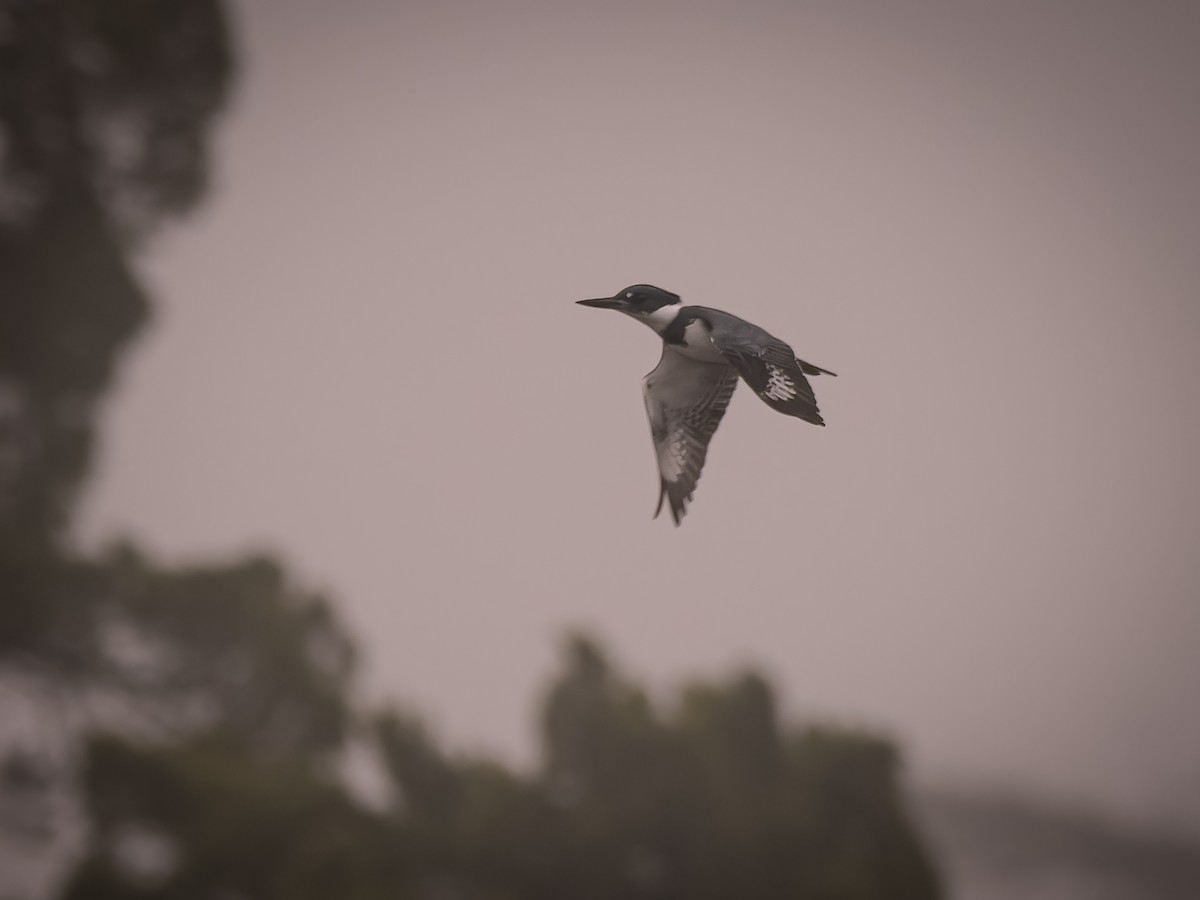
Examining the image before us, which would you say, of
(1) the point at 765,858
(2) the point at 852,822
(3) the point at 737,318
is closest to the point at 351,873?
(1) the point at 765,858

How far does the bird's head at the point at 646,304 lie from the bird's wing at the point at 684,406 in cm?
21

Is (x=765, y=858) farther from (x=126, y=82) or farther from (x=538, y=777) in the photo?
(x=126, y=82)

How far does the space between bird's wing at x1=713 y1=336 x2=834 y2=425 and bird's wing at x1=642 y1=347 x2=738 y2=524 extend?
725 mm

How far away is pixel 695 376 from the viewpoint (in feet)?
11.4

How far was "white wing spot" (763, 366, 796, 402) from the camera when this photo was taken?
7.63ft

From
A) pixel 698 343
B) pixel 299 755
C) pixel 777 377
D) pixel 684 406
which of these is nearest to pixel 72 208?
pixel 299 755

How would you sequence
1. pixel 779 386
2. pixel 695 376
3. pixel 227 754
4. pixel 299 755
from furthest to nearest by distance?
pixel 299 755, pixel 227 754, pixel 695 376, pixel 779 386

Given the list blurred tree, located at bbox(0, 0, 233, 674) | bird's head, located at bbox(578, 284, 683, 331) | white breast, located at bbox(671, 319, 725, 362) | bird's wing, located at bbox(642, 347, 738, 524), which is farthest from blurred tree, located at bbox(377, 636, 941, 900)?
bird's head, located at bbox(578, 284, 683, 331)

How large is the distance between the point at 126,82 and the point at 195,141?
0.74 metres

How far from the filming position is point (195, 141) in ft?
31.9

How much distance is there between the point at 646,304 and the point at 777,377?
82cm

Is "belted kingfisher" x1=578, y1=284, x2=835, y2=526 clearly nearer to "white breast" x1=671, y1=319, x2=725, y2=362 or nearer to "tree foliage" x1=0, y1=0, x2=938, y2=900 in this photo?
"white breast" x1=671, y1=319, x2=725, y2=362

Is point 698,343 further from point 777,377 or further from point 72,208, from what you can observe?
point 72,208

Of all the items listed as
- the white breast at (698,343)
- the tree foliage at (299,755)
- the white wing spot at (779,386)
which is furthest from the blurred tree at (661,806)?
the white wing spot at (779,386)
